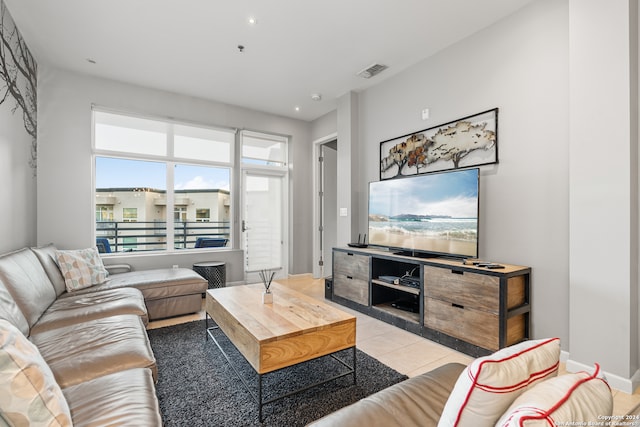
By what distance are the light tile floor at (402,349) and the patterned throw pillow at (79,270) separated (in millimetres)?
744

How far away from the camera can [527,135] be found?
2.62m

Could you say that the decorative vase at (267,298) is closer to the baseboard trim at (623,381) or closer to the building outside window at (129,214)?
the baseboard trim at (623,381)

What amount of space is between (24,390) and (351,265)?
3.16 metres

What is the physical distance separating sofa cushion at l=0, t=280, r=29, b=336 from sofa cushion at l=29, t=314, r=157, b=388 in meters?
0.09

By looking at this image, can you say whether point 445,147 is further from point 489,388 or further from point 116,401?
point 116,401

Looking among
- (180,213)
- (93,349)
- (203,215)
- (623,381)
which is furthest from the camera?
(203,215)

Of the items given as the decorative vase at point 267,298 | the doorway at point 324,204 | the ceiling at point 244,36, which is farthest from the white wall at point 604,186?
the doorway at point 324,204

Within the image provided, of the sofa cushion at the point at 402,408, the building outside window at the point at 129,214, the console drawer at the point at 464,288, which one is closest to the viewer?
the sofa cushion at the point at 402,408

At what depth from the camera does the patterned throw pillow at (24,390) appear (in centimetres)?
85

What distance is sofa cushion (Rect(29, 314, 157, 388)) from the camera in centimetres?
152

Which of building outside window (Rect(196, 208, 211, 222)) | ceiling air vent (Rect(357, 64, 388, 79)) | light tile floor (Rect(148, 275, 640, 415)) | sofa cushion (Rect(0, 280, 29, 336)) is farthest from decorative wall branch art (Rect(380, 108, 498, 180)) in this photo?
sofa cushion (Rect(0, 280, 29, 336))

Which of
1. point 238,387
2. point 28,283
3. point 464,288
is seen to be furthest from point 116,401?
point 464,288

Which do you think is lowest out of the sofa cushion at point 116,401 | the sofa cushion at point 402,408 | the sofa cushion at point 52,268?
the sofa cushion at point 116,401

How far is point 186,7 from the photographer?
265 cm
